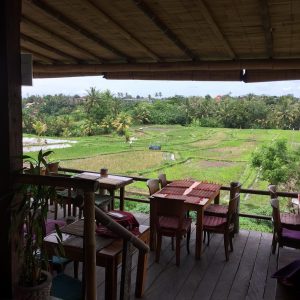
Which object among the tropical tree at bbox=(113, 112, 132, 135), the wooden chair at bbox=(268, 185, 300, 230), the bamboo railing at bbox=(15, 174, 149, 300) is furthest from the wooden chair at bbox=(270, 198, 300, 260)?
the tropical tree at bbox=(113, 112, 132, 135)

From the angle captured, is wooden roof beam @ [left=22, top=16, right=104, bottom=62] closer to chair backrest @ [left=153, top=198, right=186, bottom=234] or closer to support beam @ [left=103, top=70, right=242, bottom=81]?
support beam @ [left=103, top=70, right=242, bottom=81]

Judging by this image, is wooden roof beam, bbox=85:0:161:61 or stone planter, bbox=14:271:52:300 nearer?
stone planter, bbox=14:271:52:300

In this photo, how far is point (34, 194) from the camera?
6.39 feet

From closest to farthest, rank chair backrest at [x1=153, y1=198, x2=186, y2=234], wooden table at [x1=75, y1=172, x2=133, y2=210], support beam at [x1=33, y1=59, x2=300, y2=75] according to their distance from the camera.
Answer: support beam at [x1=33, y1=59, x2=300, y2=75]
chair backrest at [x1=153, y1=198, x2=186, y2=234]
wooden table at [x1=75, y1=172, x2=133, y2=210]

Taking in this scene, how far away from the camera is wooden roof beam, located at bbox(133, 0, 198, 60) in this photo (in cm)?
261

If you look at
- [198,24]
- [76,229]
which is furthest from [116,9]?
[76,229]

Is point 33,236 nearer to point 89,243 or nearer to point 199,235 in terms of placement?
point 89,243

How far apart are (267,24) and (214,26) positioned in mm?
397

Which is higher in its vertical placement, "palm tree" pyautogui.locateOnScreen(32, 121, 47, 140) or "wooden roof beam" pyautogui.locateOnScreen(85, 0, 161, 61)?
"wooden roof beam" pyautogui.locateOnScreen(85, 0, 161, 61)

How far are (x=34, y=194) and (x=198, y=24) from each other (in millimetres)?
1860

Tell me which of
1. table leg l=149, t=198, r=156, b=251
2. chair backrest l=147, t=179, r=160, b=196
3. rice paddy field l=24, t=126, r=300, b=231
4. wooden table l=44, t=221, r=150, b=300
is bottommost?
rice paddy field l=24, t=126, r=300, b=231

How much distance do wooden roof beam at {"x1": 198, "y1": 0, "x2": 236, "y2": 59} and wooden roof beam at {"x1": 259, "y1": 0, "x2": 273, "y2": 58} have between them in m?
0.34

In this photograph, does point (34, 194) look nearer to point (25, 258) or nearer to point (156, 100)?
point (25, 258)

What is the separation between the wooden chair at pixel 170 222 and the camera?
3.55 m
